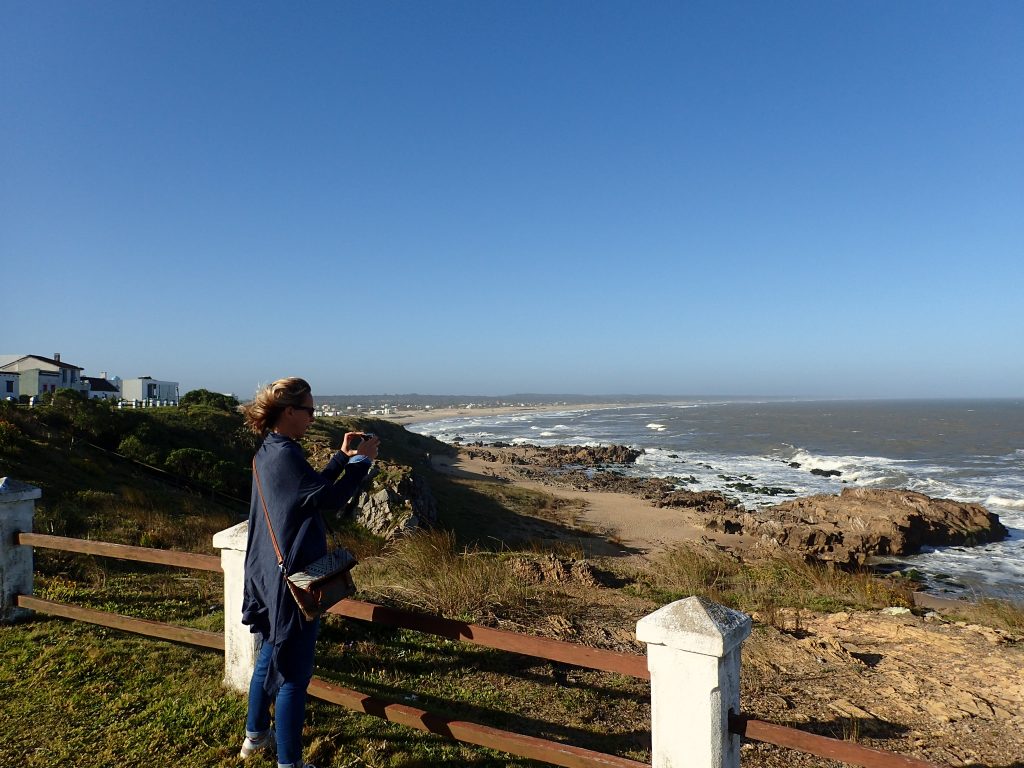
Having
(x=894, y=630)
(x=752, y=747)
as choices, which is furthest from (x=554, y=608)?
(x=894, y=630)

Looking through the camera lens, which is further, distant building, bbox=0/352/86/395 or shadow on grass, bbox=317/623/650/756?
distant building, bbox=0/352/86/395

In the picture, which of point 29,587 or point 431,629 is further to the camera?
point 29,587

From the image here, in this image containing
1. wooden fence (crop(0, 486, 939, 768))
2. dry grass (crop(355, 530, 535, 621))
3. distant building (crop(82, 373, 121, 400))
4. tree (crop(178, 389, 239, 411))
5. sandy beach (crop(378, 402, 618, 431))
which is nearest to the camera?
wooden fence (crop(0, 486, 939, 768))

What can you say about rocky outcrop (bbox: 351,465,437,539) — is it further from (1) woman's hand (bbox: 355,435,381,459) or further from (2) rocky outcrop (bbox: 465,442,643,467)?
(2) rocky outcrop (bbox: 465,442,643,467)

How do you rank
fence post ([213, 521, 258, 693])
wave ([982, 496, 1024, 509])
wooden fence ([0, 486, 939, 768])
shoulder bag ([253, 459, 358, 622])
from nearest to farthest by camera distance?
wooden fence ([0, 486, 939, 768])
shoulder bag ([253, 459, 358, 622])
fence post ([213, 521, 258, 693])
wave ([982, 496, 1024, 509])

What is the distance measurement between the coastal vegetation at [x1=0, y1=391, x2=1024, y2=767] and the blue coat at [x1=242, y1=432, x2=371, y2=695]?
1.24m

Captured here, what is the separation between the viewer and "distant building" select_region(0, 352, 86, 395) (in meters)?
40.1

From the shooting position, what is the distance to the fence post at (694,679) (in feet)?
7.45

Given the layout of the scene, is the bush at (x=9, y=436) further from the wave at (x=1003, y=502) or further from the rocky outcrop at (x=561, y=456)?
the wave at (x=1003, y=502)

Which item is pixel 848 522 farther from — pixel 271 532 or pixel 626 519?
pixel 271 532

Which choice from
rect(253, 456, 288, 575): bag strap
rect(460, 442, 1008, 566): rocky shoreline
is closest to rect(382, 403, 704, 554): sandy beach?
rect(460, 442, 1008, 566): rocky shoreline

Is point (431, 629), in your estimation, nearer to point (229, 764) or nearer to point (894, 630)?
A: point (229, 764)

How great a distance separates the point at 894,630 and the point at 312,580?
715cm

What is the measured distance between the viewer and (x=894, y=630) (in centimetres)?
673
